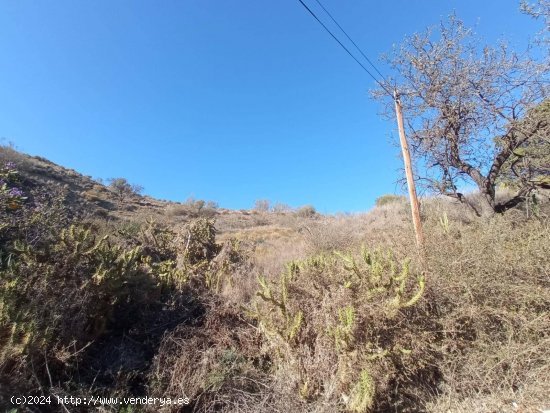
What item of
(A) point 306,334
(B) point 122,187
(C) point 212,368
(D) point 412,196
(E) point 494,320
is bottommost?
(C) point 212,368

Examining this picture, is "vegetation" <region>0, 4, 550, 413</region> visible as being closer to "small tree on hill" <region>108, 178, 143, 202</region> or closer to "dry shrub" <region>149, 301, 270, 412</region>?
"dry shrub" <region>149, 301, 270, 412</region>

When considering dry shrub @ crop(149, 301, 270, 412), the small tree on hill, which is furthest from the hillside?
the small tree on hill

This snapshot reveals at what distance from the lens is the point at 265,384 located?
3816 millimetres

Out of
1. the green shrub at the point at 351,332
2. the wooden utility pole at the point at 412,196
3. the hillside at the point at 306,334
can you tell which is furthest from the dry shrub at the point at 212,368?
the wooden utility pole at the point at 412,196

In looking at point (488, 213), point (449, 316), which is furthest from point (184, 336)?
point (488, 213)

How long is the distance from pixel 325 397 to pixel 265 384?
31.0 inches

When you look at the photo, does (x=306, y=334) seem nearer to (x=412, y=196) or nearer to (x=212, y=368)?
(x=212, y=368)

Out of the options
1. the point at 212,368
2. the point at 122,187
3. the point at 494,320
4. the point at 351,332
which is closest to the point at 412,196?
the point at 494,320

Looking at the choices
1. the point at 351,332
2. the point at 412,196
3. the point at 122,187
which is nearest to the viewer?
the point at 351,332

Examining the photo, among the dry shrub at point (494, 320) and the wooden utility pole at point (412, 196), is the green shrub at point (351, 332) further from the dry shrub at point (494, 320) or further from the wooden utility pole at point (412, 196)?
the wooden utility pole at point (412, 196)

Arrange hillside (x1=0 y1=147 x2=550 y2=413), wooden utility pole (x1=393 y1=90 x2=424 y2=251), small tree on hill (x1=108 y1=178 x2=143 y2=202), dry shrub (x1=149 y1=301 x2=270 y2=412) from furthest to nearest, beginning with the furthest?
small tree on hill (x1=108 y1=178 x2=143 y2=202) < wooden utility pole (x1=393 y1=90 x2=424 y2=251) < dry shrub (x1=149 y1=301 x2=270 y2=412) < hillside (x1=0 y1=147 x2=550 y2=413)

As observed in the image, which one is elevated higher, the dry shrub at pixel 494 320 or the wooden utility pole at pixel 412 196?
the wooden utility pole at pixel 412 196

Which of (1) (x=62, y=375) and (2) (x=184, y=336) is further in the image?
(2) (x=184, y=336)

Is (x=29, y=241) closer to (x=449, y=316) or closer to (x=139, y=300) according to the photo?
(x=139, y=300)
